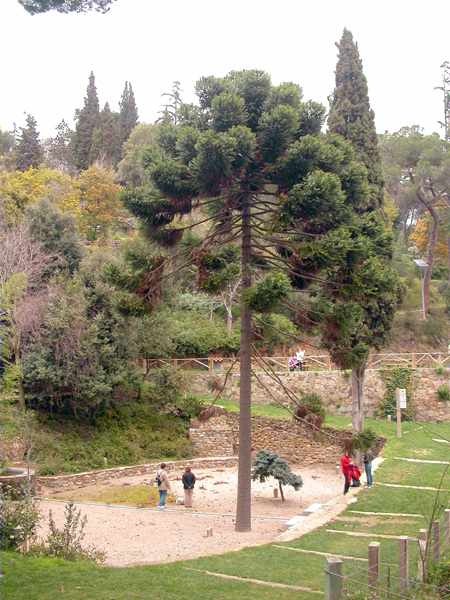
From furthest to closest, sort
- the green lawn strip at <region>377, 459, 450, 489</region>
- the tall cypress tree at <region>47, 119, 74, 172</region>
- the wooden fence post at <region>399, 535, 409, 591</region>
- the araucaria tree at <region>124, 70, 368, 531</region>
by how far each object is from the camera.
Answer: the tall cypress tree at <region>47, 119, 74, 172</region> < the green lawn strip at <region>377, 459, 450, 489</region> < the araucaria tree at <region>124, 70, 368, 531</region> < the wooden fence post at <region>399, 535, 409, 591</region>

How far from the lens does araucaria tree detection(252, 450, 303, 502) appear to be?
66.5ft

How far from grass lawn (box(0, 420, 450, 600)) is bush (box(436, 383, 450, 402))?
43.6ft

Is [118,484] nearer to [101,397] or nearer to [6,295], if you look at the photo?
[101,397]

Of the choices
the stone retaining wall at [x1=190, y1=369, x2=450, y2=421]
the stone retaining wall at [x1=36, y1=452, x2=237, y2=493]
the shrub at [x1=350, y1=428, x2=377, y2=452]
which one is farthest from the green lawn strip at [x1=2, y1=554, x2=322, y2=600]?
the stone retaining wall at [x1=190, y1=369, x2=450, y2=421]

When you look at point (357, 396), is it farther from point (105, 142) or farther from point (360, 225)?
point (105, 142)

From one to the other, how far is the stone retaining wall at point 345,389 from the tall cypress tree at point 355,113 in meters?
9.25

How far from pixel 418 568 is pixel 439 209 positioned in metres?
39.7

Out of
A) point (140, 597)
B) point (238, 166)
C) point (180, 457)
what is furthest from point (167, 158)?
point (180, 457)

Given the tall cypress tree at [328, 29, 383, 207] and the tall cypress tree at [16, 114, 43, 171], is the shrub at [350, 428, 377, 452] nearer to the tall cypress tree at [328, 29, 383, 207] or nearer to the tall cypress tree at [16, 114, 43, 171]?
the tall cypress tree at [328, 29, 383, 207]

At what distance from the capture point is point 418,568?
26.7 feet

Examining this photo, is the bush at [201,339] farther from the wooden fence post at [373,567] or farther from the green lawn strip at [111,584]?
the wooden fence post at [373,567]

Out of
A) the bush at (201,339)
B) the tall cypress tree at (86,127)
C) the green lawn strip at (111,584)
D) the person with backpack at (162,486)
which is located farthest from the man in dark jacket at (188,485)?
the tall cypress tree at (86,127)

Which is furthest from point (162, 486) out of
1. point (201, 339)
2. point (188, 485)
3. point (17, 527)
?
point (201, 339)

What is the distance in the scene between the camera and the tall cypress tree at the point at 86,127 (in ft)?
196
